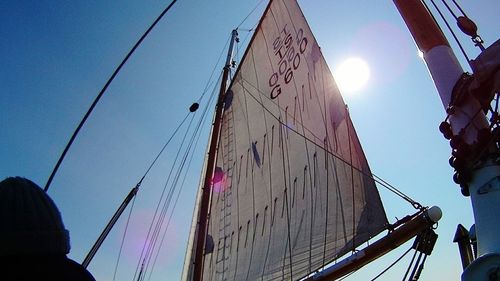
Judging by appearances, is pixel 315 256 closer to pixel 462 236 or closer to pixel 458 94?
pixel 462 236

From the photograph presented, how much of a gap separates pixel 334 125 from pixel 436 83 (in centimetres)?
334

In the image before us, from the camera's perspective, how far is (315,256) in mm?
6797

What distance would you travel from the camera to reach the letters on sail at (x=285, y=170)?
6.79m

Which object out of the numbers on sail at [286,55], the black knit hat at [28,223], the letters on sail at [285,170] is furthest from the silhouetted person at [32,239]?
the numbers on sail at [286,55]

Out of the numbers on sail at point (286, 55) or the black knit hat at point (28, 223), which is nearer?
the black knit hat at point (28, 223)

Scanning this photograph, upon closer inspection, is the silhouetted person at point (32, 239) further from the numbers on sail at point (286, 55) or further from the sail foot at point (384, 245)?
the numbers on sail at point (286, 55)

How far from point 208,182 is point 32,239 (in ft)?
30.0

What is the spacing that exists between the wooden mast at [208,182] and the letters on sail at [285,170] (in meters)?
0.40

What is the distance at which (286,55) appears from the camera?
36.9 ft

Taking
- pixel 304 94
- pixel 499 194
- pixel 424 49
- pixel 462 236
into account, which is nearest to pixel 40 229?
pixel 499 194

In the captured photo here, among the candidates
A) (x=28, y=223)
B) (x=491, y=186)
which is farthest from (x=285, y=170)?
(x=28, y=223)

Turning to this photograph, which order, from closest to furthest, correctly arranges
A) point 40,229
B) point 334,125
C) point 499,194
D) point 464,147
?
point 40,229, point 499,194, point 464,147, point 334,125

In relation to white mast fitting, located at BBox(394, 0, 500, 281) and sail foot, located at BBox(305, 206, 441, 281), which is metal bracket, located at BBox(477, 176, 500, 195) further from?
sail foot, located at BBox(305, 206, 441, 281)

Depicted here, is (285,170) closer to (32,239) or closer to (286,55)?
(286,55)
